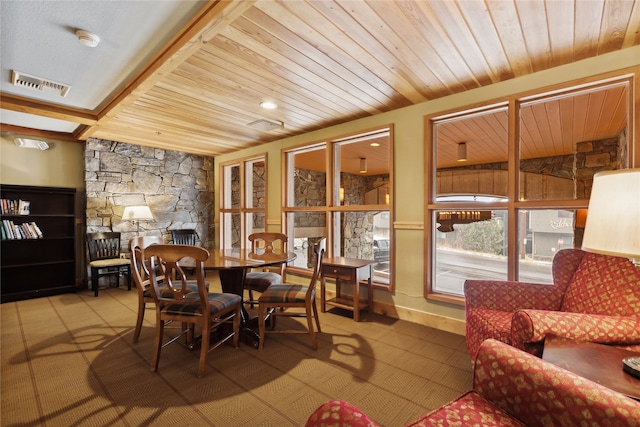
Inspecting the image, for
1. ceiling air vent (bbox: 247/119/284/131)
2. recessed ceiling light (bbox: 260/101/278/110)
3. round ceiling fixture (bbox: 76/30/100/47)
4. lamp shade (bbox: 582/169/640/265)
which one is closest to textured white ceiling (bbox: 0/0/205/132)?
round ceiling fixture (bbox: 76/30/100/47)

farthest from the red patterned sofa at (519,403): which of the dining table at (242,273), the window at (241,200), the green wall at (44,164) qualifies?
the green wall at (44,164)

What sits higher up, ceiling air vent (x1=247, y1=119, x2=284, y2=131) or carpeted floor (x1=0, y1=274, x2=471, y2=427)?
ceiling air vent (x1=247, y1=119, x2=284, y2=131)

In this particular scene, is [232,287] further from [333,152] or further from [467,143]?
[467,143]

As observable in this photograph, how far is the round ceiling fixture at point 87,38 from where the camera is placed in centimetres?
198

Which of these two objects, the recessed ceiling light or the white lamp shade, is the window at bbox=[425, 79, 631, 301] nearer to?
the recessed ceiling light

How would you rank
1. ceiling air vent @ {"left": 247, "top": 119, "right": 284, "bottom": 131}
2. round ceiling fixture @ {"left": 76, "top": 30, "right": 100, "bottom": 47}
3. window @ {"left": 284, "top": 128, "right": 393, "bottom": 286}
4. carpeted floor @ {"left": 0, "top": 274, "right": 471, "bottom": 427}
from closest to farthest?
carpeted floor @ {"left": 0, "top": 274, "right": 471, "bottom": 427}, round ceiling fixture @ {"left": 76, "top": 30, "right": 100, "bottom": 47}, ceiling air vent @ {"left": 247, "top": 119, "right": 284, "bottom": 131}, window @ {"left": 284, "top": 128, "right": 393, "bottom": 286}

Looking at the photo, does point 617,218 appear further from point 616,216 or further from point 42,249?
point 42,249

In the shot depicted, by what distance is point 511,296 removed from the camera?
2.10 metres

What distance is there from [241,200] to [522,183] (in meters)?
4.12

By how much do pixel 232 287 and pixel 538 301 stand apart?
240 cm

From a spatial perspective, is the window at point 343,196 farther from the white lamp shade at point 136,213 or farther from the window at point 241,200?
the white lamp shade at point 136,213

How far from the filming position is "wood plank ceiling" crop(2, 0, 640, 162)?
1.77m

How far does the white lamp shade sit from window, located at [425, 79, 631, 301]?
13.7 feet

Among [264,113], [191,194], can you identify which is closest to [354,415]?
[264,113]
